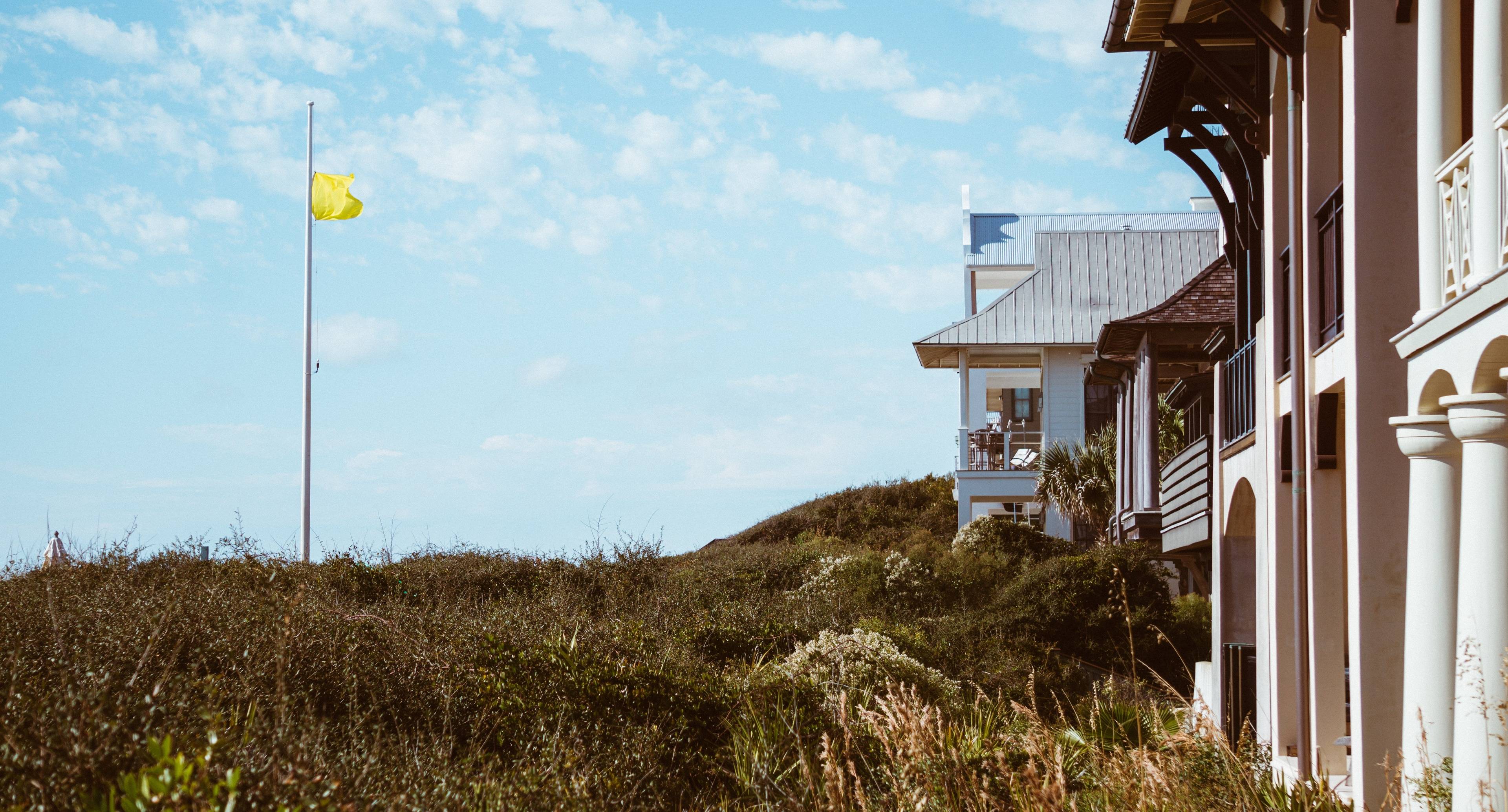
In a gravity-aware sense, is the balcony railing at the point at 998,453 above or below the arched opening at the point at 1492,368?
above

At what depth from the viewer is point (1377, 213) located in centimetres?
706

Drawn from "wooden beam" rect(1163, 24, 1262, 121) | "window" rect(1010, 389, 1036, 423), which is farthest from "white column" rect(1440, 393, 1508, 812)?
"window" rect(1010, 389, 1036, 423)

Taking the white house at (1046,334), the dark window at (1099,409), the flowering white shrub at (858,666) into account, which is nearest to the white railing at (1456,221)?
the flowering white shrub at (858,666)

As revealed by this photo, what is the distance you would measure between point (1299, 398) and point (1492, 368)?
3.35 meters

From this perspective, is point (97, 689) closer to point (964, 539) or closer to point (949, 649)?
point (949, 649)

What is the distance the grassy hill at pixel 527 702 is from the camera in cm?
405

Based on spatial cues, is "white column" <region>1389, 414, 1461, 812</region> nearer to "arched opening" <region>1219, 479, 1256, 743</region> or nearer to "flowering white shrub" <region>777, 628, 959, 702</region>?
"flowering white shrub" <region>777, 628, 959, 702</region>

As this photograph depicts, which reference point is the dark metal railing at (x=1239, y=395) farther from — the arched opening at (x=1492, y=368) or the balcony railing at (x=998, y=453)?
the balcony railing at (x=998, y=453)

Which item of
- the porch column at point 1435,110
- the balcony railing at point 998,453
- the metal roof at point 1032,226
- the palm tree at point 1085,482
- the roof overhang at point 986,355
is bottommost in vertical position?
the palm tree at point 1085,482

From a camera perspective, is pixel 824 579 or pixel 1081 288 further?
pixel 1081 288

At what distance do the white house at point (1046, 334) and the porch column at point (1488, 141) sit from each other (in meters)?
21.0

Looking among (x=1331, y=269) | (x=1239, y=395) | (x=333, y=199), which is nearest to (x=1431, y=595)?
(x=1331, y=269)

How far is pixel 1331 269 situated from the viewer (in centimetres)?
839

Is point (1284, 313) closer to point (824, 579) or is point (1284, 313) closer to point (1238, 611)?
point (1238, 611)
